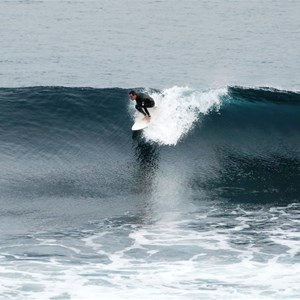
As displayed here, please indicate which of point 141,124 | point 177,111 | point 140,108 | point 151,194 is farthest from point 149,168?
point 177,111

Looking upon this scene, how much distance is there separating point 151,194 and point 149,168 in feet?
5.65

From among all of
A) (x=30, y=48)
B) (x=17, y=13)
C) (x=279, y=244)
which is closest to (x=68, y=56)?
(x=30, y=48)

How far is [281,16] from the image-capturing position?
49.1 metres

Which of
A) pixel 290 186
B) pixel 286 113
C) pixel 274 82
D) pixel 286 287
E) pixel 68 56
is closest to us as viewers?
pixel 286 287

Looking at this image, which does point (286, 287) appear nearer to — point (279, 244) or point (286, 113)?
point (279, 244)

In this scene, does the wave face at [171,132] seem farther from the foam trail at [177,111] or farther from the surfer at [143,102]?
the surfer at [143,102]

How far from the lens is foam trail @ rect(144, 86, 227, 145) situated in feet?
95.0

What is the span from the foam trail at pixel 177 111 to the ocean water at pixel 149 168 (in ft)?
0.18

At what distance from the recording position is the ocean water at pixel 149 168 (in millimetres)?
20938

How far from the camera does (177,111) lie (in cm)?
3030

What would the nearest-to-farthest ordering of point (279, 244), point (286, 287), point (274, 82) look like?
point (286, 287) < point (279, 244) < point (274, 82)

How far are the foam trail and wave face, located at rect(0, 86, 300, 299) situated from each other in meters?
0.05

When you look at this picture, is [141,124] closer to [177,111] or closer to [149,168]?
[177,111]

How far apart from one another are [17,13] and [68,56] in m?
8.68
